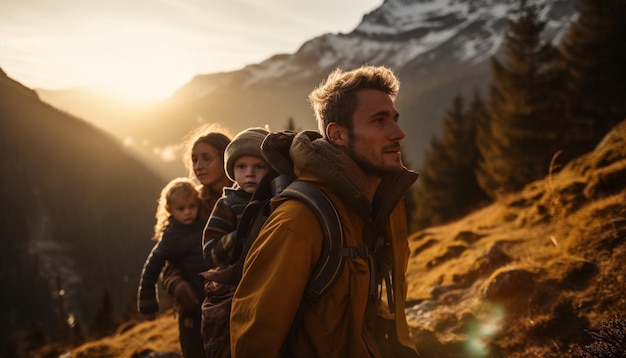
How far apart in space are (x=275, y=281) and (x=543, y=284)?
13.7 ft

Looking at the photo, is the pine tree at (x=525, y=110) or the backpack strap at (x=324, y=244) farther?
the pine tree at (x=525, y=110)

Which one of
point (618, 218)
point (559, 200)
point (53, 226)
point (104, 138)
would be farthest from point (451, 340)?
point (104, 138)

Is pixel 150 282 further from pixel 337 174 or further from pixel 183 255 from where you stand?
pixel 337 174

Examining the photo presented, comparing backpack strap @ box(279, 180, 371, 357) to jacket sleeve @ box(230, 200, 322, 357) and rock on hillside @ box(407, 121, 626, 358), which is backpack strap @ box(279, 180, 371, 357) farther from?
rock on hillside @ box(407, 121, 626, 358)

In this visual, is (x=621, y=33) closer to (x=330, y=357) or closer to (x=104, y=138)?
(x=330, y=357)

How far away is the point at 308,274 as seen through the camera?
1.85 meters

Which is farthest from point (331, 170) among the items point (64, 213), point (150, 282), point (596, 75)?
point (64, 213)

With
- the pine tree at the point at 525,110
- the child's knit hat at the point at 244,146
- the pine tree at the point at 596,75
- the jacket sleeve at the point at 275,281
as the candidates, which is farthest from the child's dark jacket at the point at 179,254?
the pine tree at the point at 596,75

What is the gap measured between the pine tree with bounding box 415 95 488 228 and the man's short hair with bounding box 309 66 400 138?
991 inches

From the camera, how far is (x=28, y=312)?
325 feet

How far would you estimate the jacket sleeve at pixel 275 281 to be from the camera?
169cm

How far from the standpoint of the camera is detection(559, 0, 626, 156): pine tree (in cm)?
1919

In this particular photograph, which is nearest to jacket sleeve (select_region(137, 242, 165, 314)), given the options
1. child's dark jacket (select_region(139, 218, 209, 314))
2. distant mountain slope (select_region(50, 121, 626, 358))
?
child's dark jacket (select_region(139, 218, 209, 314))

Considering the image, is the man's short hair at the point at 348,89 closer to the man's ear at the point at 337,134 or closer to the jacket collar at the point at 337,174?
the man's ear at the point at 337,134
